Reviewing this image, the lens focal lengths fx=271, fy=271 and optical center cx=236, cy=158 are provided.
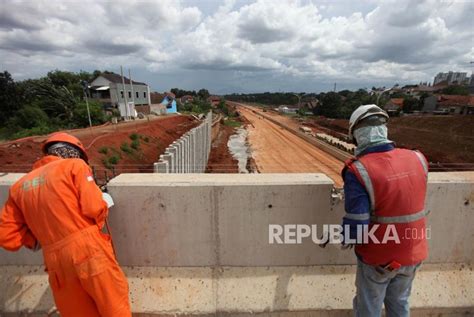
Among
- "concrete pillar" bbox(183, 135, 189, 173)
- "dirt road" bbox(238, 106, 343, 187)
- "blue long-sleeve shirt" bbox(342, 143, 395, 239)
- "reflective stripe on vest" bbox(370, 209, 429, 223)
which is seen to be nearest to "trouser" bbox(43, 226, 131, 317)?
"blue long-sleeve shirt" bbox(342, 143, 395, 239)

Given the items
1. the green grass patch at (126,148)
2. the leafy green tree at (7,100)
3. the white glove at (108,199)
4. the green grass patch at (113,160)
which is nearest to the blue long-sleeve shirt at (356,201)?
the white glove at (108,199)

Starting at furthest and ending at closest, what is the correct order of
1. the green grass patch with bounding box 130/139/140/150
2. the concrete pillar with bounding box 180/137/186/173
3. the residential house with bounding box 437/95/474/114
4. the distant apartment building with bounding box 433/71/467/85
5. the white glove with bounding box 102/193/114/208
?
the distant apartment building with bounding box 433/71/467/85 < the residential house with bounding box 437/95/474/114 < the green grass patch with bounding box 130/139/140/150 < the concrete pillar with bounding box 180/137/186/173 < the white glove with bounding box 102/193/114/208

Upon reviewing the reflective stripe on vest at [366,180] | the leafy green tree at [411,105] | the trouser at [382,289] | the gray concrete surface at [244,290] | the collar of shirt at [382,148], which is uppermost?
the collar of shirt at [382,148]

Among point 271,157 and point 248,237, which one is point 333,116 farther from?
point 248,237

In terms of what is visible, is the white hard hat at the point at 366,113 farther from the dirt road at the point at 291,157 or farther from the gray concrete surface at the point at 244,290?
the dirt road at the point at 291,157

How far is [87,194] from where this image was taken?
192 centimetres

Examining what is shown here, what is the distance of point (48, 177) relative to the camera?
190cm

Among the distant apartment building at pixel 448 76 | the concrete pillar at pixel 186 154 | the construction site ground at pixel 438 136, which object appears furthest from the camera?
the distant apartment building at pixel 448 76

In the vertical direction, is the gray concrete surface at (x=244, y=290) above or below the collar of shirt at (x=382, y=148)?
below

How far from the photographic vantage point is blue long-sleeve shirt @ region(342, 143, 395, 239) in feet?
6.04

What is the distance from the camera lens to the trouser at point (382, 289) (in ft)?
6.67

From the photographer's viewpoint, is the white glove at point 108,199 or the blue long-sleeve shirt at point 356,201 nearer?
the blue long-sleeve shirt at point 356,201

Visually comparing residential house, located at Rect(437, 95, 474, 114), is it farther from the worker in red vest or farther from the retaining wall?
the worker in red vest

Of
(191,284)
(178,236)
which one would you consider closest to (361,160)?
(178,236)
